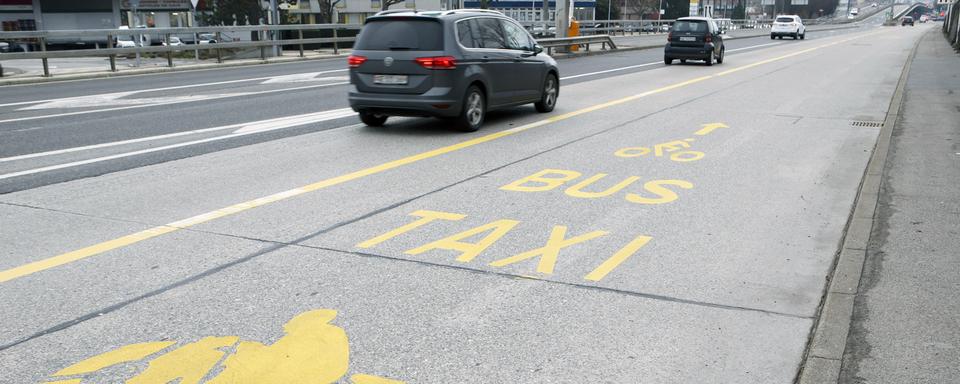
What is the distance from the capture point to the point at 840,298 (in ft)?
16.1

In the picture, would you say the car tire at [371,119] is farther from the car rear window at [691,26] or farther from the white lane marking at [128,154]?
the car rear window at [691,26]

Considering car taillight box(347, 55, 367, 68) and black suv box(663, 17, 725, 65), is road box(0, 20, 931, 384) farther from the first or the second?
black suv box(663, 17, 725, 65)

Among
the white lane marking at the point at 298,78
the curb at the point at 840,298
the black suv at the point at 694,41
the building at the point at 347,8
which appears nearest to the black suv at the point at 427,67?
the curb at the point at 840,298

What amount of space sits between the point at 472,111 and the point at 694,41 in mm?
18379

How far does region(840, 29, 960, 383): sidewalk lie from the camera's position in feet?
13.1

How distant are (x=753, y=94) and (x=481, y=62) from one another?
314 inches

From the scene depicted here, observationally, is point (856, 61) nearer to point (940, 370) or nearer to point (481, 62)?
point (481, 62)

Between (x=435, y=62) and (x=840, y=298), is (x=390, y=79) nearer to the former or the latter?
(x=435, y=62)

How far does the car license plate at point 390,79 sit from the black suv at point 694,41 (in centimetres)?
1892

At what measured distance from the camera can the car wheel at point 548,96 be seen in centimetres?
1412

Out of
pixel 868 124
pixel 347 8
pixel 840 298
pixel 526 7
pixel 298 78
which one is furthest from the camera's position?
pixel 526 7

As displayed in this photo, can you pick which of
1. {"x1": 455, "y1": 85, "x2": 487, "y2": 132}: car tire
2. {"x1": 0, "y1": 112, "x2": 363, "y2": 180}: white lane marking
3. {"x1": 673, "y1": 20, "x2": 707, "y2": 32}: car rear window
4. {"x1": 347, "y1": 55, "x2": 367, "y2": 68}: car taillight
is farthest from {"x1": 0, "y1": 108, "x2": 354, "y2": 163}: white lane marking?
{"x1": 673, "y1": 20, "x2": 707, "y2": 32}: car rear window

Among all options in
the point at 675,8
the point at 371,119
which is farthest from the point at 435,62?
the point at 675,8

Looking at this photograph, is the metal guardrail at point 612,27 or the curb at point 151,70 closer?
the curb at point 151,70
